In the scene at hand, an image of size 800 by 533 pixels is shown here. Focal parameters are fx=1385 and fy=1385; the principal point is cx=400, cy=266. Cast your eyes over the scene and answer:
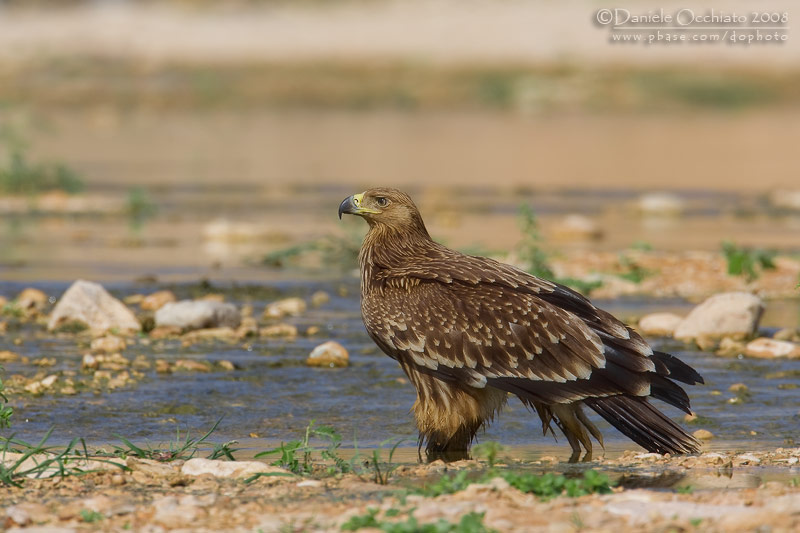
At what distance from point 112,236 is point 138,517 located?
1064cm

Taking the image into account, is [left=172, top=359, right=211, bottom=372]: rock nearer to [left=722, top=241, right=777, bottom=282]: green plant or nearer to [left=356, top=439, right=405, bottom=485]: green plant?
[left=356, top=439, right=405, bottom=485]: green plant

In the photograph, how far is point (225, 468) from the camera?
18.8 ft

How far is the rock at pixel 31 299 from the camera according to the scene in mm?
10172

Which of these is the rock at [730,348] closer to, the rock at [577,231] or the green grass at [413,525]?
the green grass at [413,525]

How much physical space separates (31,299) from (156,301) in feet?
3.09

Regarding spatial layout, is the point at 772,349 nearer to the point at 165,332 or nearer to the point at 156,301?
the point at 165,332

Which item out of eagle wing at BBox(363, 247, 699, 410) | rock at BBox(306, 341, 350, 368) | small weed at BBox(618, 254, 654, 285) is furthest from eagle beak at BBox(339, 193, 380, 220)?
small weed at BBox(618, 254, 654, 285)

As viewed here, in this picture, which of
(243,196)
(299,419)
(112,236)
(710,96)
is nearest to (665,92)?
(710,96)

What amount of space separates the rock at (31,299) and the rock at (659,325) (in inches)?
175

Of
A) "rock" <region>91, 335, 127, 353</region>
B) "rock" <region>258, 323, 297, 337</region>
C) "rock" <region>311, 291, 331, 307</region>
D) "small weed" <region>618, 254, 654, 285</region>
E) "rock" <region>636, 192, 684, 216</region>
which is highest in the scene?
"rock" <region>636, 192, 684, 216</region>

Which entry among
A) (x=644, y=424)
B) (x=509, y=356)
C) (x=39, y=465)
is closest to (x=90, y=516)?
(x=39, y=465)

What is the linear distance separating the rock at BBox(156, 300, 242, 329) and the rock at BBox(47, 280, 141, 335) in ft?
0.68

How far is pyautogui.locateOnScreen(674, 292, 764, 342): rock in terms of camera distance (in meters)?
9.44

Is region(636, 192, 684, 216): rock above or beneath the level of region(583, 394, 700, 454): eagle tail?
above
